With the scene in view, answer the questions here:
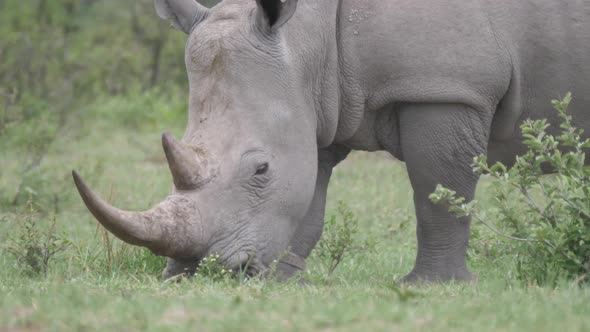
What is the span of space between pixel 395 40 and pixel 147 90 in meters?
11.4

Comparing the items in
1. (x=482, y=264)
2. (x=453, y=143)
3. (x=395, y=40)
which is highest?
(x=395, y=40)

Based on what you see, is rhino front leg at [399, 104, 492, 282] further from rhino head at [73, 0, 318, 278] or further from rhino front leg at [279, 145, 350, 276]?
rhino front leg at [279, 145, 350, 276]

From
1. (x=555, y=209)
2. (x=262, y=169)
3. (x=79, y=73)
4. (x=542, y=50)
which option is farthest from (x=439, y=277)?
(x=79, y=73)

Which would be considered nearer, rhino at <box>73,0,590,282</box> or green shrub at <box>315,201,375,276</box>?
rhino at <box>73,0,590,282</box>

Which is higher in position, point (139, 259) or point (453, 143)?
point (453, 143)

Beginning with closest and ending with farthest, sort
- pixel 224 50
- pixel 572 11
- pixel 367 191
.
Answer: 1. pixel 224 50
2. pixel 572 11
3. pixel 367 191

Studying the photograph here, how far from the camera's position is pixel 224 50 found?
5.46 meters

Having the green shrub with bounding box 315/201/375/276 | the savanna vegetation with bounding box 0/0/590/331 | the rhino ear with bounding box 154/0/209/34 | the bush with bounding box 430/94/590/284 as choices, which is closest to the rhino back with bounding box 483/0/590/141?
the savanna vegetation with bounding box 0/0/590/331

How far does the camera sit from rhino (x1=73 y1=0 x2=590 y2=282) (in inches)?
207

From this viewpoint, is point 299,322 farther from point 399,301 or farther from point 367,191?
point 367,191

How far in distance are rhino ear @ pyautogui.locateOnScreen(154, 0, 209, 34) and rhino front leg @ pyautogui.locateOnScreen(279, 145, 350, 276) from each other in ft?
3.98

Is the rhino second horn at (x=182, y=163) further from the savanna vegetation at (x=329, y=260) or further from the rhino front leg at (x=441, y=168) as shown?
the rhino front leg at (x=441, y=168)

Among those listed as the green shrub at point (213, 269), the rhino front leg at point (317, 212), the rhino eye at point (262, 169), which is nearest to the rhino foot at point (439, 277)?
the rhino front leg at point (317, 212)

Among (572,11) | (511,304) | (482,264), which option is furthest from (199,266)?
(572,11)
